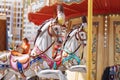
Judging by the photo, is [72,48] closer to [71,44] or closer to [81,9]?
[71,44]

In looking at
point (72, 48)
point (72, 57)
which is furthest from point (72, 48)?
point (72, 57)

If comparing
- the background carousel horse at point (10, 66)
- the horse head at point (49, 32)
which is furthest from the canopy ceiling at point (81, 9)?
the background carousel horse at point (10, 66)

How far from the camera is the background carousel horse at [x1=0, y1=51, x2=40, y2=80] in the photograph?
579 cm

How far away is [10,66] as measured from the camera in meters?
6.10

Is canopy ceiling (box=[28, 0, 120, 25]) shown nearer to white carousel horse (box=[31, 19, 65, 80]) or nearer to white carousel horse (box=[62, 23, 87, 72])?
white carousel horse (box=[62, 23, 87, 72])

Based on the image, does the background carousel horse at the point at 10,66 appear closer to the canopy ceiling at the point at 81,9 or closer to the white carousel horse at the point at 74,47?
the white carousel horse at the point at 74,47

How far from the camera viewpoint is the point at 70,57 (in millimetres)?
5984

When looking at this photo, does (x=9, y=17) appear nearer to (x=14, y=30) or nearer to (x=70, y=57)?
(x=14, y=30)

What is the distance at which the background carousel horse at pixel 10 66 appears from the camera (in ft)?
19.0

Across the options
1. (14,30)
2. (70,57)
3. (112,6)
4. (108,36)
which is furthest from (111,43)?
(14,30)

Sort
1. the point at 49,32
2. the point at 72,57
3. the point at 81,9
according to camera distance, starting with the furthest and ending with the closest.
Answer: the point at 81,9
the point at 72,57
the point at 49,32

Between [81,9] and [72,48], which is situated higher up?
[81,9]

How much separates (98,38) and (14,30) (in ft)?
11.5

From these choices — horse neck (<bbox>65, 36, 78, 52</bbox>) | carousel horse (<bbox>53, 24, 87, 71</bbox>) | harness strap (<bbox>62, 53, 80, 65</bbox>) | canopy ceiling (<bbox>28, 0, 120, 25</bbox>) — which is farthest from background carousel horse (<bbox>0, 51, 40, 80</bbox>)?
canopy ceiling (<bbox>28, 0, 120, 25</bbox>)
